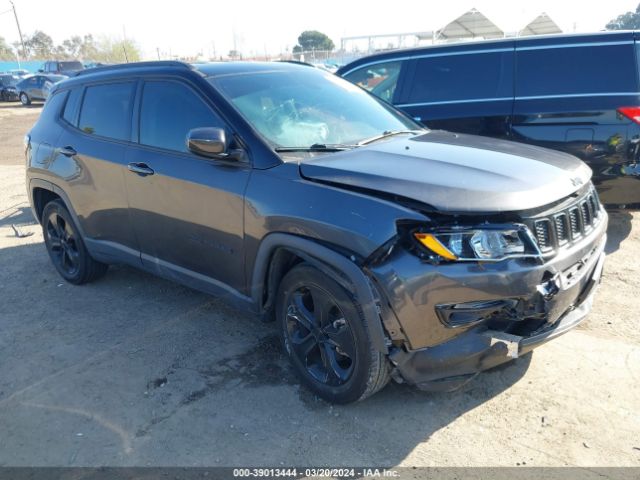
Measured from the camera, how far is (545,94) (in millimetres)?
5520

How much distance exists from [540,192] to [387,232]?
0.80 m

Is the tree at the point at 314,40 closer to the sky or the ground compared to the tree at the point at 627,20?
closer to the ground

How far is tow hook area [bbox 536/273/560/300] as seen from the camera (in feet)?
8.48

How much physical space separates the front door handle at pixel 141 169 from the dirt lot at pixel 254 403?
46.2 inches

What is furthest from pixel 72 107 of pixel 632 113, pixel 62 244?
pixel 632 113

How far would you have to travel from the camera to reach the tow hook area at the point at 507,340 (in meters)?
2.63

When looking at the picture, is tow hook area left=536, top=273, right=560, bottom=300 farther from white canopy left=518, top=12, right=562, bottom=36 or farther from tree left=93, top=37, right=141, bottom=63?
tree left=93, top=37, right=141, bottom=63

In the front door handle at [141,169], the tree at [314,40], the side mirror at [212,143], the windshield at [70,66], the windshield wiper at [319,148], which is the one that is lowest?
the tree at [314,40]

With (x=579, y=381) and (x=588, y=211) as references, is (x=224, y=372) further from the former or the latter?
(x=588, y=211)

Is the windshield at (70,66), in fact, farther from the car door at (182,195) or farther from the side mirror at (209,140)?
the side mirror at (209,140)

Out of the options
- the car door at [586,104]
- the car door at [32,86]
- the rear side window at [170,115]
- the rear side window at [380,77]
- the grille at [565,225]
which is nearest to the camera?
Answer: the grille at [565,225]

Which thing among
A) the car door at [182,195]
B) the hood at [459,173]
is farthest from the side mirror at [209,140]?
the hood at [459,173]

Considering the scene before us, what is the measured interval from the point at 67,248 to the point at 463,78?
4418mm

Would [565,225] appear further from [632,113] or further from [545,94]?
[545,94]
